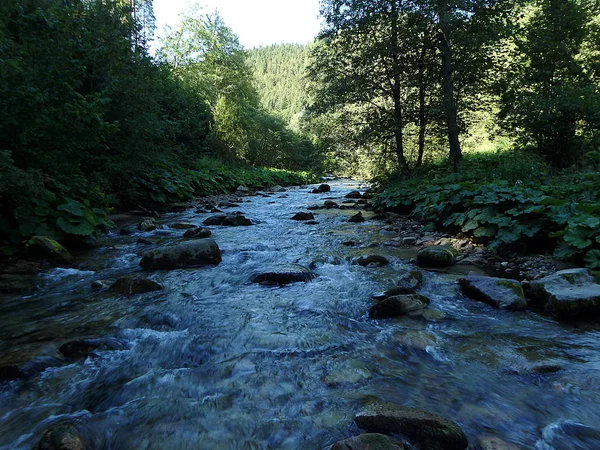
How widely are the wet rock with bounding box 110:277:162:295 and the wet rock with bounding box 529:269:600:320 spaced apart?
16.7ft

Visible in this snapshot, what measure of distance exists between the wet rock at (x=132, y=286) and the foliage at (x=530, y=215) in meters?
5.82

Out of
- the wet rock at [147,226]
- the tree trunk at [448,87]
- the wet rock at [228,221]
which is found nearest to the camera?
the wet rock at [147,226]

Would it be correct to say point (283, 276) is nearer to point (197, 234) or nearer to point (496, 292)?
point (496, 292)

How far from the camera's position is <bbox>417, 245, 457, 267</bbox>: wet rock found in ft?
19.7

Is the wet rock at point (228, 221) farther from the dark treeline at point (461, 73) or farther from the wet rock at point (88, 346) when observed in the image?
the dark treeline at point (461, 73)

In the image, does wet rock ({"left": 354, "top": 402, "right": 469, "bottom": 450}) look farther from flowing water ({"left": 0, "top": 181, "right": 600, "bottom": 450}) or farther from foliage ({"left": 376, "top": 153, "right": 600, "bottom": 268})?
foliage ({"left": 376, "top": 153, "right": 600, "bottom": 268})

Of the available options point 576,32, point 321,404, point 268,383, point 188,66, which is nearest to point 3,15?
point 268,383

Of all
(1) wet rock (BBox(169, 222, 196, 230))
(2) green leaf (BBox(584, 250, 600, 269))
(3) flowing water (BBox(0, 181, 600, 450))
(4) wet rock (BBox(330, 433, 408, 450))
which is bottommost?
(3) flowing water (BBox(0, 181, 600, 450))

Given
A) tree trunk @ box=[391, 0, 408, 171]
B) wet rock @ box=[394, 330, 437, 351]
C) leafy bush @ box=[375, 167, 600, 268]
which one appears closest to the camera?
wet rock @ box=[394, 330, 437, 351]

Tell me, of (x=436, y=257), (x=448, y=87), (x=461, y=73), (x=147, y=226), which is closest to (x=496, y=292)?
(x=436, y=257)

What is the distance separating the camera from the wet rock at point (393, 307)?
416 centimetres

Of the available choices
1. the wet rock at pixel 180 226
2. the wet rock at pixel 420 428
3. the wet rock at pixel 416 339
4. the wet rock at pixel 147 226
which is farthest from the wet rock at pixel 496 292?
the wet rock at pixel 147 226

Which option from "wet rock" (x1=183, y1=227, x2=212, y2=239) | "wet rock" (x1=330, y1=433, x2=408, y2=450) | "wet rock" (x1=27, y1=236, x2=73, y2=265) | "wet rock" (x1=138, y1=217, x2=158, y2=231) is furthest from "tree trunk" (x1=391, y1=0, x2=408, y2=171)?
"wet rock" (x1=330, y1=433, x2=408, y2=450)

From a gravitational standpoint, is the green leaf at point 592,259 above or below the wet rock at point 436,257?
above
